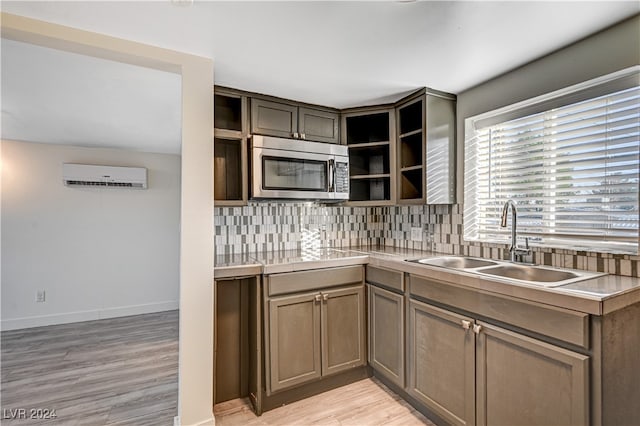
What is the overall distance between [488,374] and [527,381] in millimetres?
189

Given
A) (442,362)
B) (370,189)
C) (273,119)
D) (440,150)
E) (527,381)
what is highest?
(273,119)

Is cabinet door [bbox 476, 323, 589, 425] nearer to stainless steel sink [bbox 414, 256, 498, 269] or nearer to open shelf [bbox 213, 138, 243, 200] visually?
stainless steel sink [bbox 414, 256, 498, 269]

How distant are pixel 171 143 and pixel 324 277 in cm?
285

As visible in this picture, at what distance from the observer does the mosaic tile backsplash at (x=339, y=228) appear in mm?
2432

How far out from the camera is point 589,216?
1691 mm

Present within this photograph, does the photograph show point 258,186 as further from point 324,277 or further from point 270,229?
point 324,277

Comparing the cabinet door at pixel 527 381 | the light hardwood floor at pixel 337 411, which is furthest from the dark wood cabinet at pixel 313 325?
the cabinet door at pixel 527 381

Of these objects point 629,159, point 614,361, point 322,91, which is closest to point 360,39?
point 322,91

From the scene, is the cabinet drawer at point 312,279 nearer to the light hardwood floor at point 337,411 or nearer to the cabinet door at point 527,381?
the light hardwood floor at point 337,411

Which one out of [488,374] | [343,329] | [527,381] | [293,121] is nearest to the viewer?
[527,381]

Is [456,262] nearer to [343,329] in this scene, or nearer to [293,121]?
[343,329]

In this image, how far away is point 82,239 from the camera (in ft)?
13.0

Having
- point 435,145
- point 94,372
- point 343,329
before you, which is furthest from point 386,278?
point 94,372

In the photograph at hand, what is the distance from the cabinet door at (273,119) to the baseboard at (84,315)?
3216mm
